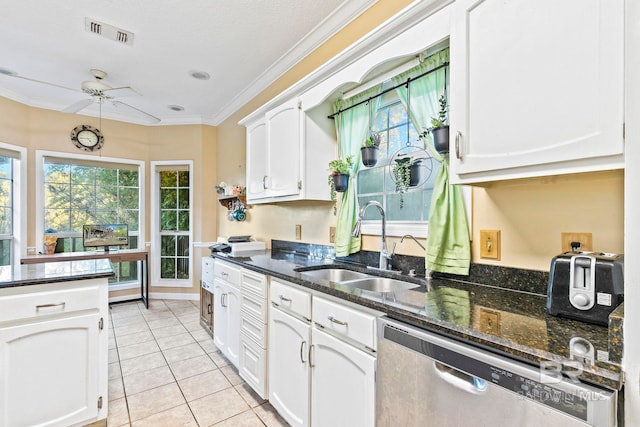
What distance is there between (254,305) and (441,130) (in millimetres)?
1521

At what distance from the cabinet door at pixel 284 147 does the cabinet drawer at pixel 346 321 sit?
103cm

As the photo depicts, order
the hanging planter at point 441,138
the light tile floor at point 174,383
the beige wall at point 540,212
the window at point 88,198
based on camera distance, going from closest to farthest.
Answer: the beige wall at point 540,212 < the hanging planter at point 441,138 < the light tile floor at point 174,383 < the window at point 88,198

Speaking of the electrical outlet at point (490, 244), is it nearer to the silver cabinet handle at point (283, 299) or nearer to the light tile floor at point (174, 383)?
the silver cabinet handle at point (283, 299)

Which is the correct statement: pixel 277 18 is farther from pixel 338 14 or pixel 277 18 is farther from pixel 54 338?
pixel 54 338

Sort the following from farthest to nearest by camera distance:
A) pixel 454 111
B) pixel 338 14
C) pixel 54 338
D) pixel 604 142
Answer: pixel 338 14 < pixel 54 338 < pixel 454 111 < pixel 604 142

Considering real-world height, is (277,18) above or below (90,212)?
above

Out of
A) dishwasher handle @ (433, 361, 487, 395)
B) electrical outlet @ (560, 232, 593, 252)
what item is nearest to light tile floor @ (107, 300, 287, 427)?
dishwasher handle @ (433, 361, 487, 395)

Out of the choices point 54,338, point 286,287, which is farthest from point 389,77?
point 54,338

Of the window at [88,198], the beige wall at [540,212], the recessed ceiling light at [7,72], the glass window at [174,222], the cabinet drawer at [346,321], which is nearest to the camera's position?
the beige wall at [540,212]

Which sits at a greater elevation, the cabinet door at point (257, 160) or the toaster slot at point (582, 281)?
the cabinet door at point (257, 160)

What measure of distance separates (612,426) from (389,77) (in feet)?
5.69

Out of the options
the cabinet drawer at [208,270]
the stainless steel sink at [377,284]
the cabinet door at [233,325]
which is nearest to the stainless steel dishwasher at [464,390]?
the stainless steel sink at [377,284]

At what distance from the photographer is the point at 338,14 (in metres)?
2.28

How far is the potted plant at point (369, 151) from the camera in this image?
1.98 metres
